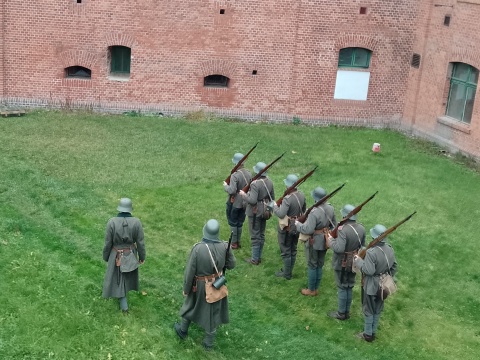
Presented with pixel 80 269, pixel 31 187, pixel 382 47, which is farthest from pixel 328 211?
pixel 382 47

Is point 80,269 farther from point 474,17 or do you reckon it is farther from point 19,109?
point 474,17

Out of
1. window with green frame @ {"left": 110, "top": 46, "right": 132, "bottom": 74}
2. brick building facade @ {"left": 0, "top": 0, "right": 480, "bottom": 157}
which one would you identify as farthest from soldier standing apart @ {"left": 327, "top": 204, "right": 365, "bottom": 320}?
window with green frame @ {"left": 110, "top": 46, "right": 132, "bottom": 74}

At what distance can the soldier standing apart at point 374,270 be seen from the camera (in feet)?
30.2

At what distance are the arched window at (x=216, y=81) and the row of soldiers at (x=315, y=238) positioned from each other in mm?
9007

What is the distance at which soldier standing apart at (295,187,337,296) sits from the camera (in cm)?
1038

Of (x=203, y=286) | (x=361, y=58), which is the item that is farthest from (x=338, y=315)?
(x=361, y=58)

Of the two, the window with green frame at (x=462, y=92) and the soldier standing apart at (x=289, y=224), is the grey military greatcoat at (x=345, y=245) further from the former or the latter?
the window with green frame at (x=462, y=92)

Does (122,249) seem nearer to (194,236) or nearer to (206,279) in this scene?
(206,279)

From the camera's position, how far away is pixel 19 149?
1579 cm

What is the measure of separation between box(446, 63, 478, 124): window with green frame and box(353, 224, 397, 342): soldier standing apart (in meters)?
10.4

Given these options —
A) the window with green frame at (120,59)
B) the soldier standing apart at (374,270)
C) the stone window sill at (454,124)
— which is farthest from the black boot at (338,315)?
the window with green frame at (120,59)

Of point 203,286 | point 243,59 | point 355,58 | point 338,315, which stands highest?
point 355,58

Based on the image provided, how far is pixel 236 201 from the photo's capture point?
12008 mm

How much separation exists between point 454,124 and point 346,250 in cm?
1023
